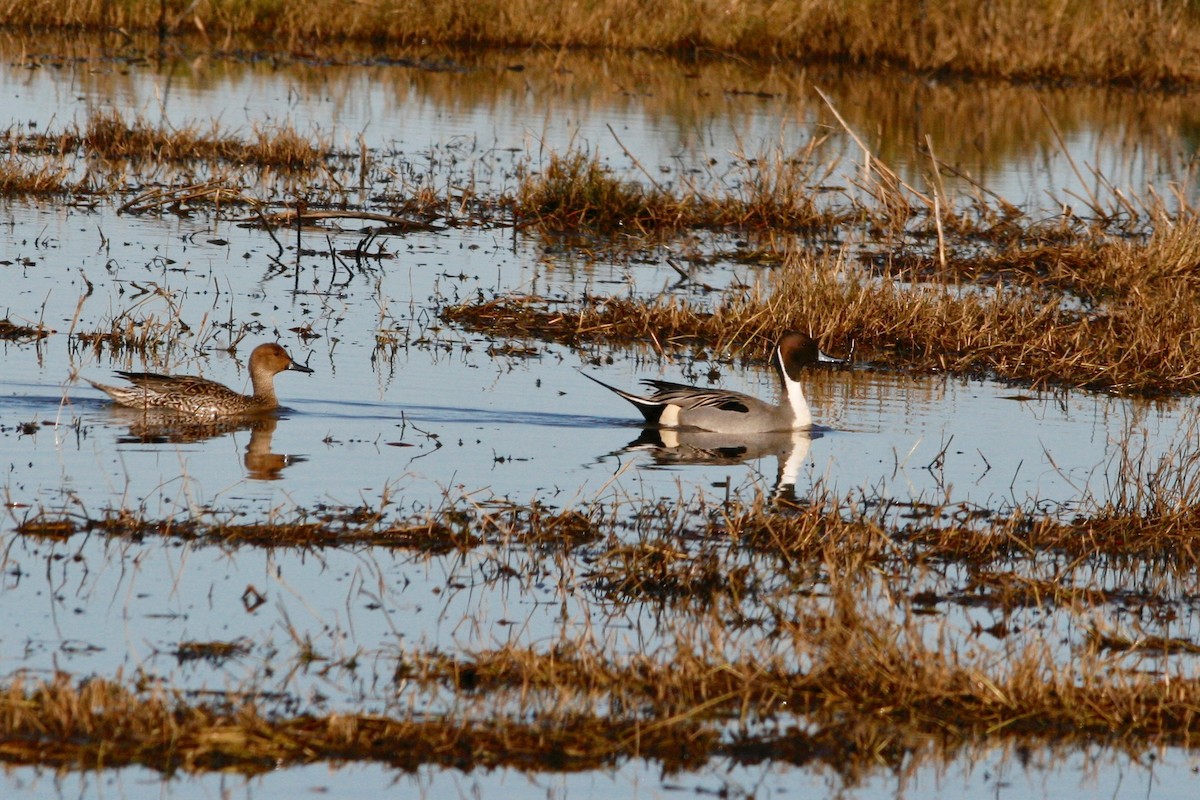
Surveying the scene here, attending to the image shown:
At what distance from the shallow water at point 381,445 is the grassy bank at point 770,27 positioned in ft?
29.5

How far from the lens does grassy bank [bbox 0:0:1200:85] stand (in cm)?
2881

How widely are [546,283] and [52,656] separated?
8.31 meters

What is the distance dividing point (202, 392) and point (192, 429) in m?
0.20

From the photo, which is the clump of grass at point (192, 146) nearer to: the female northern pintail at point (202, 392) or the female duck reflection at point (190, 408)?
the female northern pintail at point (202, 392)

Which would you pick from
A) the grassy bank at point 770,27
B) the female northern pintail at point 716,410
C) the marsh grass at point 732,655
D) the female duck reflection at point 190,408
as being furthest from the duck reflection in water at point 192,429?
the grassy bank at point 770,27

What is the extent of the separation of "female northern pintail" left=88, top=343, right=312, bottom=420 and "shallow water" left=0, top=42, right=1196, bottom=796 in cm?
16

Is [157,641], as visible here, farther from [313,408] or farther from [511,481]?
[313,408]

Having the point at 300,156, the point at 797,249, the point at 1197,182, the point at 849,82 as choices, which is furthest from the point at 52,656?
the point at 849,82

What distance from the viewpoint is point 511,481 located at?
26.9 ft

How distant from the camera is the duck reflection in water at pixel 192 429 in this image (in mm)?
8688

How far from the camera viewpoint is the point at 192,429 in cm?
934

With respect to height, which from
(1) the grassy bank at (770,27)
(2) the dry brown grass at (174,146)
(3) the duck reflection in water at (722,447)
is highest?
(1) the grassy bank at (770,27)

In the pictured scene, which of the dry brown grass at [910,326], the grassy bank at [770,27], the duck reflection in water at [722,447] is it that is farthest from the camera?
the grassy bank at [770,27]

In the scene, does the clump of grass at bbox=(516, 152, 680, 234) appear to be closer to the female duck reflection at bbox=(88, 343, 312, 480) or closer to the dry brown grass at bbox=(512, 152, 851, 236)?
the dry brown grass at bbox=(512, 152, 851, 236)
